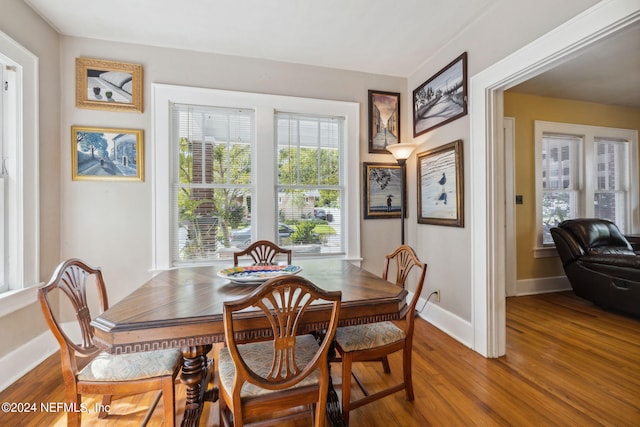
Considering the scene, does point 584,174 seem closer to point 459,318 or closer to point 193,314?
point 459,318

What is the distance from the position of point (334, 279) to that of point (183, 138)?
2.13 metres

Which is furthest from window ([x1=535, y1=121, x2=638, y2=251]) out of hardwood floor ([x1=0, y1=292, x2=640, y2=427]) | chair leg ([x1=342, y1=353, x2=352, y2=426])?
chair leg ([x1=342, y1=353, x2=352, y2=426])

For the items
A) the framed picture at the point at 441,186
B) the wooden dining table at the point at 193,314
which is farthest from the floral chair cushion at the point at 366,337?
the framed picture at the point at 441,186

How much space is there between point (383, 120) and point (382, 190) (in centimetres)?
82

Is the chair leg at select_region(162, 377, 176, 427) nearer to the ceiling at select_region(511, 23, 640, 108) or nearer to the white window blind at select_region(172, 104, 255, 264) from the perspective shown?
the white window blind at select_region(172, 104, 255, 264)

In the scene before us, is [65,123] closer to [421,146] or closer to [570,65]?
[421,146]

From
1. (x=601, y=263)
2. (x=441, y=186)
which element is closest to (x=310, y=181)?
(x=441, y=186)

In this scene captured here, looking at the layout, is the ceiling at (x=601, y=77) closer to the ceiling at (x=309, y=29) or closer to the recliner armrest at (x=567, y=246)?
the ceiling at (x=309, y=29)

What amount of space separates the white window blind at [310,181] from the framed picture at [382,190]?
30 centimetres

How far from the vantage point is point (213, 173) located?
2.91 m

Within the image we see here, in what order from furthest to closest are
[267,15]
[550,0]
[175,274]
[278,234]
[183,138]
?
[278,234] < [183,138] < [267,15] < [175,274] < [550,0]

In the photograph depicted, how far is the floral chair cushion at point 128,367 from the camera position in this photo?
51.5 inches

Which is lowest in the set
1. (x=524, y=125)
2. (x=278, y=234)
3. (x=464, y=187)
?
(x=278, y=234)

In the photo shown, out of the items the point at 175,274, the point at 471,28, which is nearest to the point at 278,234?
the point at 175,274
